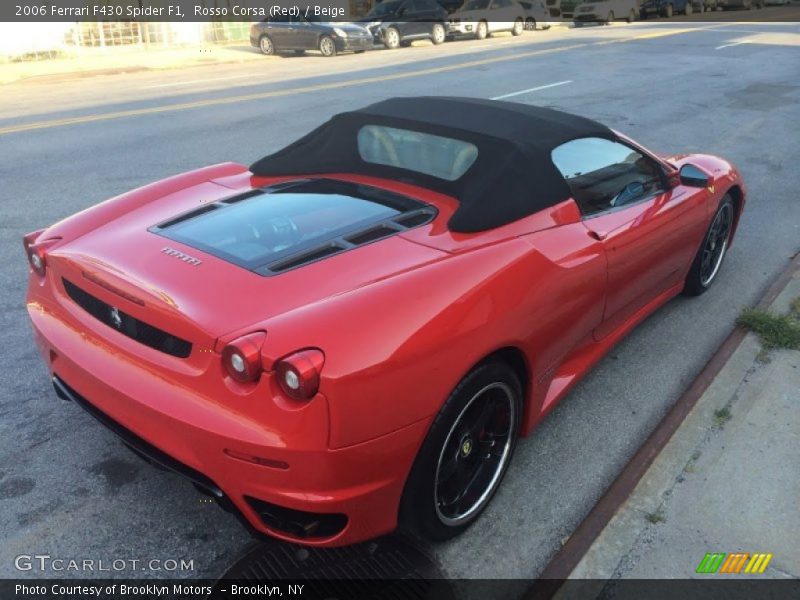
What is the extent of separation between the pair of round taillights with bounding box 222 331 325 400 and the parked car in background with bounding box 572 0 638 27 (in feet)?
118

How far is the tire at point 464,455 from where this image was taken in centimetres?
246

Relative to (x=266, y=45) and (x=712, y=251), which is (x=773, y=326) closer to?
(x=712, y=251)

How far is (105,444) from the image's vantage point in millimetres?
3252

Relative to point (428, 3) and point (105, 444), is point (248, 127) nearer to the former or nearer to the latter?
point (105, 444)

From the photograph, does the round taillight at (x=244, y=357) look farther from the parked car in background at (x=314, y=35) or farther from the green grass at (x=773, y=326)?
the parked car in background at (x=314, y=35)

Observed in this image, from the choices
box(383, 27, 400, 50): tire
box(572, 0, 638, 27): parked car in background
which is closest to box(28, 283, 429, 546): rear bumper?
box(383, 27, 400, 50): tire

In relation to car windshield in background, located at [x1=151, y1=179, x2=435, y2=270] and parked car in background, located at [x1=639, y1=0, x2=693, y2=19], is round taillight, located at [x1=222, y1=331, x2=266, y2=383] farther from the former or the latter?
parked car in background, located at [x1=639, y1=0, x2=693, y2=19]

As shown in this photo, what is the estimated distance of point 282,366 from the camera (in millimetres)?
2164

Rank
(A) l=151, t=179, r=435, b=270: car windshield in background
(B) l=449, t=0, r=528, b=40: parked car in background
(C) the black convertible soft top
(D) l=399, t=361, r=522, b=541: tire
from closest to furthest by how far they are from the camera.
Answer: (D) l=399, t=361, r=522, b=541: tire < (A) l=151, t=179, r=435, b=270: car windshield in background < (C) the black convertible soft top < (B) l=449, t=0, r=528, b=40: parked car in background

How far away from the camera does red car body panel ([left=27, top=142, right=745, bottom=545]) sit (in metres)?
2.19

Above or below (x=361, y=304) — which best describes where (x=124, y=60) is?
above

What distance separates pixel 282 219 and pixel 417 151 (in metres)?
0.84

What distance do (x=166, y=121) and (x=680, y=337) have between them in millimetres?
8902

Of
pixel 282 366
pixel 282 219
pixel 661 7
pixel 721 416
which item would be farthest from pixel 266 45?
pixel 661 7
